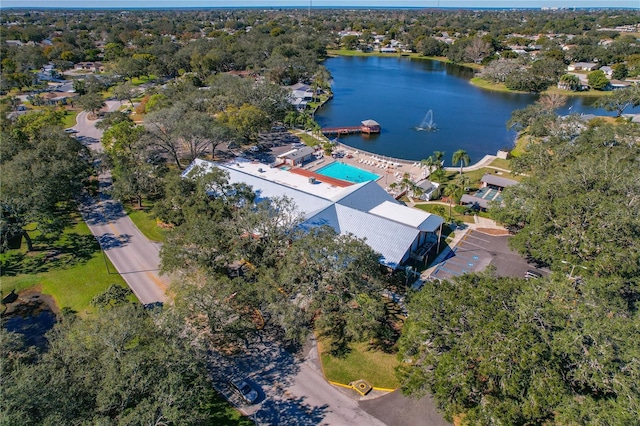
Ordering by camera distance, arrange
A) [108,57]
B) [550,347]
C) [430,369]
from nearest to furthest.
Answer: [550,347]
[430,369]
[108,57]

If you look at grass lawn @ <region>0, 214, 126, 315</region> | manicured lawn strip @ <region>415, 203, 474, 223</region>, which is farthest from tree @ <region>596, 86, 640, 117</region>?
grass lawn @ <region>0, 214, 126, 315</region>

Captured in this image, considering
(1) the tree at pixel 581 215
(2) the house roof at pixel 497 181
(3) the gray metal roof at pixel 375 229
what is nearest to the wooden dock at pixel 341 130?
(2) the house roof at pixel 497 181

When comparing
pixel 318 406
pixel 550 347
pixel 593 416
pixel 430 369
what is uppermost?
pixel 550 347

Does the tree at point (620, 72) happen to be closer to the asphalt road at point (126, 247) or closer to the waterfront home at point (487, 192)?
the waterfront home at point (487, 192)

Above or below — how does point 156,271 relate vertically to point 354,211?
below

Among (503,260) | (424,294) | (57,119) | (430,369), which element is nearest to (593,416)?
(430,369)

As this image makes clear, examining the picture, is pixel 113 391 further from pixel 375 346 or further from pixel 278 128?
pixel 278 128

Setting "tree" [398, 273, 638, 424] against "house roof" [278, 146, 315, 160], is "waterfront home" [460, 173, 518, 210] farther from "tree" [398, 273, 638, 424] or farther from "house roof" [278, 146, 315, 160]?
"house roof" [278, 146, 315, 160]

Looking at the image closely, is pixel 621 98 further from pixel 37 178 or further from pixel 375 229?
pixel 37 178
